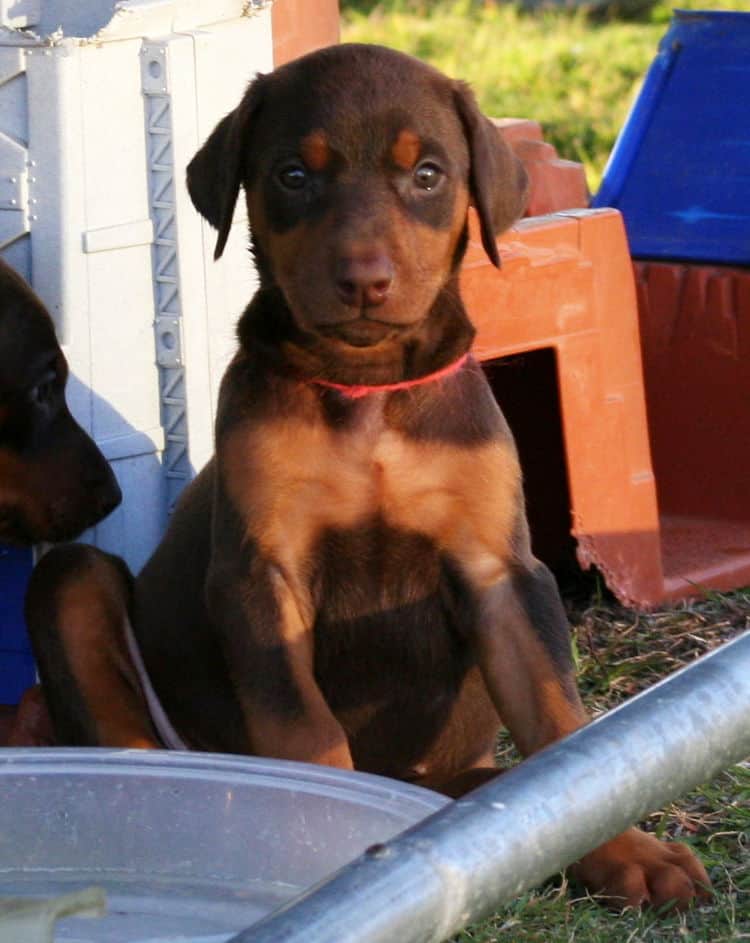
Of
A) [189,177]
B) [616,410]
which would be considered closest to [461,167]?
[189,177]

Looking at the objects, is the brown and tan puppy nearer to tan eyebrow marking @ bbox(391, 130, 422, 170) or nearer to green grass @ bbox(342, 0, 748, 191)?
tan eyebrow marking @ bbox(391, 130, 422, 170)

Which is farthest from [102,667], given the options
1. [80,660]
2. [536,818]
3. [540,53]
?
[540,53]

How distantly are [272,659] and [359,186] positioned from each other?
0.78 metres

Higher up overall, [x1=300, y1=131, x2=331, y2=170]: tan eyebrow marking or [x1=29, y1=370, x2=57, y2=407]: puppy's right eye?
[x1=300, y1=131, x2=331, y2=170]: tan eyebrow marking

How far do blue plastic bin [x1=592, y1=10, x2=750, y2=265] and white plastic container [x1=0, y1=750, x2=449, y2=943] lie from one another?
105 inches

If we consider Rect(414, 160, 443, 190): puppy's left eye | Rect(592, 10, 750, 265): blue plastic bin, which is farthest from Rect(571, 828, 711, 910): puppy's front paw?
Rect(592, 10, 750, 265): blue plastic bin

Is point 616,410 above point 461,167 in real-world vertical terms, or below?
below

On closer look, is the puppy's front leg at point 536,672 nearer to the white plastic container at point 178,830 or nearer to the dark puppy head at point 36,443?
the white plastic container at point 178,830

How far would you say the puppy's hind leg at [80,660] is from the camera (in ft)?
11.1

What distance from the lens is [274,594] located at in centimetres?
299

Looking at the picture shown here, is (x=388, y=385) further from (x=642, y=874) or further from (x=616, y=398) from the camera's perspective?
(x=616, y=398)

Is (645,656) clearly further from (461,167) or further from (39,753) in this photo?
(39,753)

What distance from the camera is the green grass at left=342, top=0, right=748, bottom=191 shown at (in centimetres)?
889

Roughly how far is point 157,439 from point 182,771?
4.66 feet
